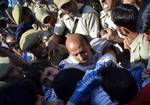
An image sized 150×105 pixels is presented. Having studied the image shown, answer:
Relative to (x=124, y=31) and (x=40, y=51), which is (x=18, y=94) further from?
(x=40, y=51)

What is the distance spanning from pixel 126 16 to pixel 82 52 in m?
0.50

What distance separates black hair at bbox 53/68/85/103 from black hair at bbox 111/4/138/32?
1095mm

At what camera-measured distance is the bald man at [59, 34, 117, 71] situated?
181 inches

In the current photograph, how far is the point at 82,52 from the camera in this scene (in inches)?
183

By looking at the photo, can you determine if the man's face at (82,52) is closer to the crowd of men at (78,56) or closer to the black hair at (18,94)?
the crowd of men at (78,56)

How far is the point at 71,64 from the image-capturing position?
4.64 m

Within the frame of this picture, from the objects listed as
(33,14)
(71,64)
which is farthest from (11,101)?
(33,14)

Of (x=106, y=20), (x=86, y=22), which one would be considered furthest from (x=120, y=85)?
(x=86, y=22)

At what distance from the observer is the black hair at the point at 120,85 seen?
3.40m

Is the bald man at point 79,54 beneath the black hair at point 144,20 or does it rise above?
beneath

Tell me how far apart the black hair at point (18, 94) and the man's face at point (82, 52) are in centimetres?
126

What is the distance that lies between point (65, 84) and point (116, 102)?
0.40 metres

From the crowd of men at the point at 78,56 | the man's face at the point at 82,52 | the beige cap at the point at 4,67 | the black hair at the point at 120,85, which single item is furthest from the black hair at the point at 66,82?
the man's face at the point at 82,52

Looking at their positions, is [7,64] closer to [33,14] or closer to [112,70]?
[112,70]
